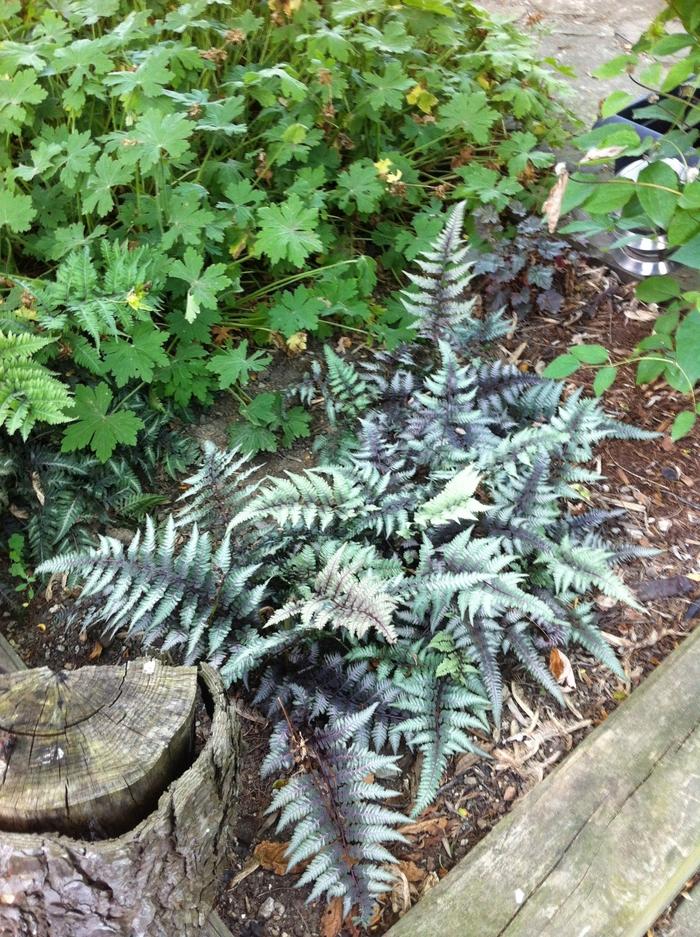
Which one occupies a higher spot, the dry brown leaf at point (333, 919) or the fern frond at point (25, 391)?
the fern frond at point (25, 391)

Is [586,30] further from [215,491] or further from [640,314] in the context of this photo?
[215,491]

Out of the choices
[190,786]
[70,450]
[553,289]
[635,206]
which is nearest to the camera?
[190,786]

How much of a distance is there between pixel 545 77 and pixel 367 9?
100 cm

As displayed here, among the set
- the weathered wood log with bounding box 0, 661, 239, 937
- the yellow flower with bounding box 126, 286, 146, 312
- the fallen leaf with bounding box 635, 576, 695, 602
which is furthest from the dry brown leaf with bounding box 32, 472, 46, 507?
the fallen leaf with bounding box 635, 576, 695, 602

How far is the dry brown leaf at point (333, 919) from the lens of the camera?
71.1 inches

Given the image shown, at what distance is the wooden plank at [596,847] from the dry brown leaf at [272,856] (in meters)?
0.34

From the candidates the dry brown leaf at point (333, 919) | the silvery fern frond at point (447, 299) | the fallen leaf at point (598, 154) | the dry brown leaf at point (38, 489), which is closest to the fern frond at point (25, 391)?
the dry brown leaf at point (38, 489)

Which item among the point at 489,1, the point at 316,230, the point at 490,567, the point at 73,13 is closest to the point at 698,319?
the point at 490,567

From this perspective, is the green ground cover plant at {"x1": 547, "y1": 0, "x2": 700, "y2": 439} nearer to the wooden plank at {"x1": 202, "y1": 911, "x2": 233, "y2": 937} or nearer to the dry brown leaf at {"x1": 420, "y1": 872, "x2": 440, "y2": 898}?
the dry brown leaf at {"x1": 420, "y1": 872, "x2": 440, "y2": 898}

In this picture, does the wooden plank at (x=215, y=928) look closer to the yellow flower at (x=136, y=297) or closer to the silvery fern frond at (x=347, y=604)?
the silvery fern frond at (x=347, y=604)

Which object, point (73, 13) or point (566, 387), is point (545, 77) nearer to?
point (566, 387)

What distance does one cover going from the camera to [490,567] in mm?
2086

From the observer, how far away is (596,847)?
1.88m

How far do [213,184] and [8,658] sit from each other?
6.88 ft
